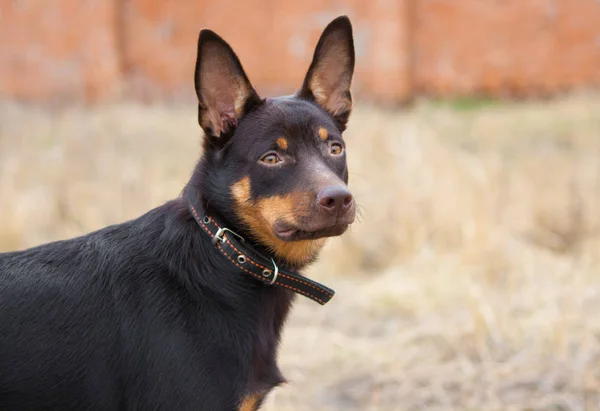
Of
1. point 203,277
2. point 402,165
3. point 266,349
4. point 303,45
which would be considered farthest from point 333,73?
point 303,45

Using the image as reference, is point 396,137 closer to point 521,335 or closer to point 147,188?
point 147,188

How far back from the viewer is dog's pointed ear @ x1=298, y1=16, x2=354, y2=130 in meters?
3.51

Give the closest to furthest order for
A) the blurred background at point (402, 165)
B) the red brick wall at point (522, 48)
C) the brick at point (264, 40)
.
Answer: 1. the blurred background at point (402, 165)
2. the red brick wall at point (522, 48)
3. the brick at point (264, 40)

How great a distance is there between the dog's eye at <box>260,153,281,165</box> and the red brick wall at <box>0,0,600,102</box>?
9724 mm

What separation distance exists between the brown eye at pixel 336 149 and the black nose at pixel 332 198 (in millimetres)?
349

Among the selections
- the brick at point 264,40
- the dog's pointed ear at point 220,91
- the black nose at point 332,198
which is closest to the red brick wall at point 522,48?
the brick at point 264,40

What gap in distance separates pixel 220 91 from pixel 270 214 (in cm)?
56

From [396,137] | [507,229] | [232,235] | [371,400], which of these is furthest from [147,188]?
[232,235]

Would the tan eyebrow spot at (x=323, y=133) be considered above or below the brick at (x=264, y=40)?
above

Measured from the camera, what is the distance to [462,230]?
7191 millimetres

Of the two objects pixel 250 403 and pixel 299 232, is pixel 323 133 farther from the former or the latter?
pixel 250 403

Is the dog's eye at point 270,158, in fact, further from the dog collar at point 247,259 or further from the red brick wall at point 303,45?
the red brick wall at point 303,45

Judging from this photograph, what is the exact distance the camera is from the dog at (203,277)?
9.54 ft

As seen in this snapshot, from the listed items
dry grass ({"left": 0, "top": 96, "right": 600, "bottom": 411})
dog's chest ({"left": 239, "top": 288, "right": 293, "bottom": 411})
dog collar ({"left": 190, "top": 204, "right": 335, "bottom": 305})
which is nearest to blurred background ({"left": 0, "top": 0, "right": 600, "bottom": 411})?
dry grass ({"left": 0, "top": 96, "right": 600, "bottom": 411})
